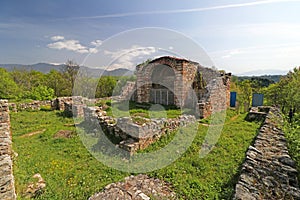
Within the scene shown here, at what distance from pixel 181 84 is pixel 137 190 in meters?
11.9

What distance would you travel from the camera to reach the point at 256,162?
4.36 m

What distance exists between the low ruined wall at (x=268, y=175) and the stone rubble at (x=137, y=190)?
1720 mm

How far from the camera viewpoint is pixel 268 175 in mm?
3896

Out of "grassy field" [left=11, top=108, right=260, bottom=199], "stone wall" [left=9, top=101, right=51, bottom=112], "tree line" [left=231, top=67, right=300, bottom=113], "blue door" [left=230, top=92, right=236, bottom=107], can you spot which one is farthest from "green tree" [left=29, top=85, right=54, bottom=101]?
"tree line" [left=231, top=67, right=300, bottom=113]

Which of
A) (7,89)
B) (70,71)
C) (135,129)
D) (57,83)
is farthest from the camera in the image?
(70,71)

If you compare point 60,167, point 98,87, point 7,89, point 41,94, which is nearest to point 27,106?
point 41,94

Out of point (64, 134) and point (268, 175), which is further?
point (64, 134)

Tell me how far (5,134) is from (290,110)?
17776mm

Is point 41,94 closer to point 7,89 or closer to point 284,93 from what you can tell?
point 7,89

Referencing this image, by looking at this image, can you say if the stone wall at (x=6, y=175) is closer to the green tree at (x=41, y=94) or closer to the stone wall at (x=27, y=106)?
the stone wall at (x=27, y=106)

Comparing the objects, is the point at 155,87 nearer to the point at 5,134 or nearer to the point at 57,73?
the point at 5,134

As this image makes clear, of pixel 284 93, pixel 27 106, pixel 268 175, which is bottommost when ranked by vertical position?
pixel 268 175

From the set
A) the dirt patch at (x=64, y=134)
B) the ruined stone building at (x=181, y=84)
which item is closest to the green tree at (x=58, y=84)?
the ruined stone building at (x=181, y=84)

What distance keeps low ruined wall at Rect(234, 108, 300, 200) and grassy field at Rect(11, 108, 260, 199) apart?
2.49 ft
